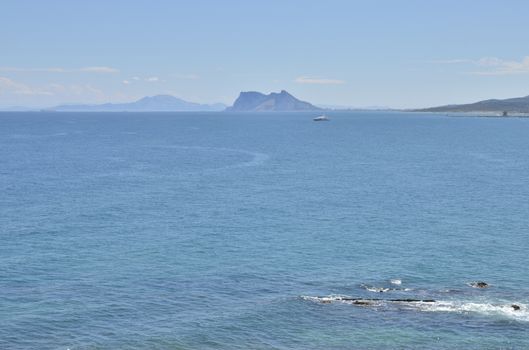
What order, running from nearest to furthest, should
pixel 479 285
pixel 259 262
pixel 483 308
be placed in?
pixel 483 308 → pixel 479 285 → pixel 259 262

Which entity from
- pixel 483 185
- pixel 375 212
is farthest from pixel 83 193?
pixel 483 185

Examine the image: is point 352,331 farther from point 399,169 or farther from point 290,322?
point 399,169

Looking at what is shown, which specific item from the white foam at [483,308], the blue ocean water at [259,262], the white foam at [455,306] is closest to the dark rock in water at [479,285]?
the blue ocean water at [259,262]

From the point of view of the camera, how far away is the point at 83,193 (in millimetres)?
109500

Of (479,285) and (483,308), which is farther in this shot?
(479,285)

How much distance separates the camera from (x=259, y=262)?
68.9 m

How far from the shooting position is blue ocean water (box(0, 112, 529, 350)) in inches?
1976

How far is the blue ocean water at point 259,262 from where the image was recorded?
5019cm

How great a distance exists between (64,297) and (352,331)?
26210 millimetres

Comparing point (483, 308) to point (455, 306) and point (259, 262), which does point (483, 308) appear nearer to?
point (455, 306)

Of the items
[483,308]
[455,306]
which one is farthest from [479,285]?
[455,306]

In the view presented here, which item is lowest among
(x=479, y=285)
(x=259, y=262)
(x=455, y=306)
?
(x=455, y=306)

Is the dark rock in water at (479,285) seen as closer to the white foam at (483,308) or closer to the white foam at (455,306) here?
the white foam at (455,306)

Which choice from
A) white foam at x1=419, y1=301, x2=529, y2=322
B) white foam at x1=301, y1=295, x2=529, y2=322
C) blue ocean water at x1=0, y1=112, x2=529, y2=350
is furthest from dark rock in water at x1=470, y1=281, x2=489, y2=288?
white foam at x1=419, y1=301, x2=529, y2=322
